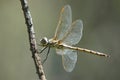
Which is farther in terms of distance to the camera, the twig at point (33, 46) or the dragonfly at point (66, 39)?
the dragonfly at point (66, 39)

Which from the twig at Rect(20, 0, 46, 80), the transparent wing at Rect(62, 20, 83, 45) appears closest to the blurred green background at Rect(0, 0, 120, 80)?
the transparent wing at Rect(62, 20, 83, 45)

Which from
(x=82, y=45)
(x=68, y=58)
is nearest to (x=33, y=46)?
(x=68, y=58)

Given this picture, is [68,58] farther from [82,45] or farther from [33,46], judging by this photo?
[82,45]

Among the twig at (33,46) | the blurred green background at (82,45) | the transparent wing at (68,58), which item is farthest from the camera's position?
the blurred green background at (82,45)

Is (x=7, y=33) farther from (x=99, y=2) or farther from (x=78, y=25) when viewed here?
(x=78, y=25)

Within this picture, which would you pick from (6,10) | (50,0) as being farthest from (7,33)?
(50,0)

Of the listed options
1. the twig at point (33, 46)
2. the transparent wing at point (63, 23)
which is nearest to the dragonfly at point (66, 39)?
the transparent wing at point (63, 23)

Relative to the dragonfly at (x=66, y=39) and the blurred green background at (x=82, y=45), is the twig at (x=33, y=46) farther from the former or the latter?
the blurred green background at (x=82, y=45)
